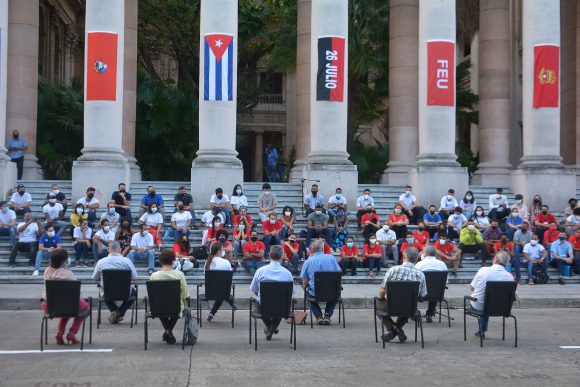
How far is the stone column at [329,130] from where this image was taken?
2586 centimetres

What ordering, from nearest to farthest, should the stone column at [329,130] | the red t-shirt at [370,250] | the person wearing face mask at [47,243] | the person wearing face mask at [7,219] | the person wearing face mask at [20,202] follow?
the person wearing face mask at [47,243]
the red t-shirt at [370,250]
the person wearing face mask at [7,219]
the person wearing face mask at [20,202]
the stone column at [329,130]

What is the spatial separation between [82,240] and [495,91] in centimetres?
1759

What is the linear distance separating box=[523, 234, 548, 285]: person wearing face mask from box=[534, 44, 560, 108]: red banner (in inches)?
286

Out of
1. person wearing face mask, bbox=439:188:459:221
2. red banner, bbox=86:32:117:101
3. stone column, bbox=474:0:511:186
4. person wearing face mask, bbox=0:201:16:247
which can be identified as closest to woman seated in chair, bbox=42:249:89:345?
person wearing face mask, bbox=0:201:16:247

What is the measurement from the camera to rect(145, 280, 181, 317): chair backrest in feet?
38.9

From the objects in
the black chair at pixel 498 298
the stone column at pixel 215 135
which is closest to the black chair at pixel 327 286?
the black chair at pixel 498 298

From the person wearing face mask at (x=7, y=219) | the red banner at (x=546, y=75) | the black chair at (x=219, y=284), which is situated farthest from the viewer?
the red banner at (x=546, y=75)

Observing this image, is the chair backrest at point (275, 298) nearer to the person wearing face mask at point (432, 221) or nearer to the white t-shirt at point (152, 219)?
the white t-shirt at point (152, 219)

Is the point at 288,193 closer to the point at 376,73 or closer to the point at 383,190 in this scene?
the point at 383,190

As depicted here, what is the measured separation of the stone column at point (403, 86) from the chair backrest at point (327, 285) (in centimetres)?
1678

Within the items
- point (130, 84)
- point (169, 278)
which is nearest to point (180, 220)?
point (130, 84)

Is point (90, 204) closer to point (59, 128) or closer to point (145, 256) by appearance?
point (145, 256)

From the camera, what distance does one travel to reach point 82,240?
20703mm

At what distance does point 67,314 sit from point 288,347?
3.35 metres
